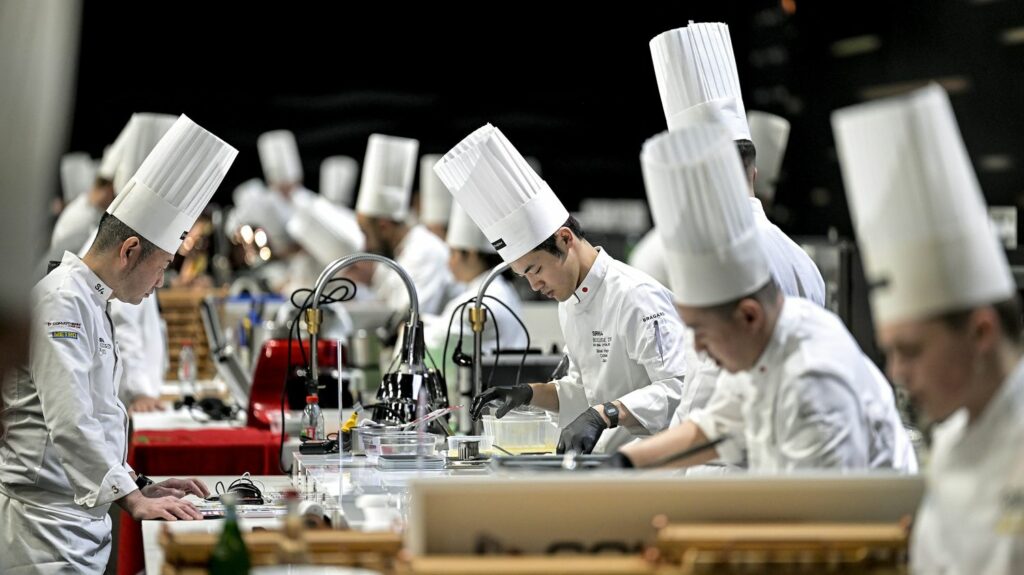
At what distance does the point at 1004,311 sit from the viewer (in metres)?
2.05

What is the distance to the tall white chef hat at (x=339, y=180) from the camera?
38.9 feet

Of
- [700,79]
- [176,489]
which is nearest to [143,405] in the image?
[176,489]

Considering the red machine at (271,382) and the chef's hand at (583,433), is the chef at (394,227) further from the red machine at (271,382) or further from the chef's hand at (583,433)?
the chef's hand at (583,433)

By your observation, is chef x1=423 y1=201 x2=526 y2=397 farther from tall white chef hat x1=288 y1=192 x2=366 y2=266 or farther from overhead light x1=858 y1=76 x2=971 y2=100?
overhead light x1=858 y1=76 x2=971 y2=100

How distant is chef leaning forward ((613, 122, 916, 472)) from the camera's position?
2.38 meters

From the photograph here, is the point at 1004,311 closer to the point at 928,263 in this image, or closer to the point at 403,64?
the point at 928,263

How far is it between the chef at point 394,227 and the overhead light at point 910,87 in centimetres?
311

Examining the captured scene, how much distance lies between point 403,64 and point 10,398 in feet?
29.2

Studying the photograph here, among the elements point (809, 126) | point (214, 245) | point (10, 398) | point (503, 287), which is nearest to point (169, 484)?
point (10, 398)

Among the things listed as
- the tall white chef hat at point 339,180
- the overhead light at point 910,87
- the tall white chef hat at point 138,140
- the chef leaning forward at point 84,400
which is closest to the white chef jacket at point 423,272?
the tall white chef hat at point 138,140

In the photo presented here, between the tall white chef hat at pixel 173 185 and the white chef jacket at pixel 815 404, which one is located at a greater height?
the tall white chef hat at pixel 173 185

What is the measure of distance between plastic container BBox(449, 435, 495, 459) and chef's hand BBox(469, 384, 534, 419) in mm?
89

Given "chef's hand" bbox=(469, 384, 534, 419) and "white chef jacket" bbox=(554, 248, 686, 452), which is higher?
"white chef jacket" bbox=(554, 248, 686, 452)

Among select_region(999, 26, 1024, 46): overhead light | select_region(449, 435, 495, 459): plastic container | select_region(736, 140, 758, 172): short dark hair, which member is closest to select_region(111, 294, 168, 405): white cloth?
select_region(449, 435, 495, 459): plastic container
